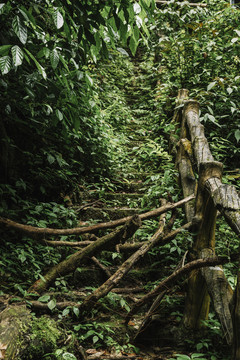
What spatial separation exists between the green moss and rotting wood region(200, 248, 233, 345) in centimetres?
108

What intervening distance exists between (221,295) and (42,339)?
1.19m

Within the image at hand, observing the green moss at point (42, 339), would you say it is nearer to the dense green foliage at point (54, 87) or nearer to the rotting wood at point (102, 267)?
the rotting wood at point (102, 267)

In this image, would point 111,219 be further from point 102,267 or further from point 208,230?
point 208,230

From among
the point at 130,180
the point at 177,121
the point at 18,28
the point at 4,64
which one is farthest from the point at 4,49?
the point at 177,121

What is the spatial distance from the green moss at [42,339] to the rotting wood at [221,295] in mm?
1076

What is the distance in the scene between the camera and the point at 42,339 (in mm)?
1767

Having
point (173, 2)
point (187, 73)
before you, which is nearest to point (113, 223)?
point (187, 73)

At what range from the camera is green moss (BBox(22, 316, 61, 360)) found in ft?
5.58

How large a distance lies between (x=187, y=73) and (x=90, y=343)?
5.39 meters

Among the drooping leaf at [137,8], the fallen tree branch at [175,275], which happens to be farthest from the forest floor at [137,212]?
the drooping leaf at [137,8]

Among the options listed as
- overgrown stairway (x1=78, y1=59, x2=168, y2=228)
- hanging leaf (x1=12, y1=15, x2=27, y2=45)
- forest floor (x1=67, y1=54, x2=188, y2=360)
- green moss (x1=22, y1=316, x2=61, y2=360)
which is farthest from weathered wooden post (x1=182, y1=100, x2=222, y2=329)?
hanging leaf (x1=12, y1=15, x2=27, y2=45)

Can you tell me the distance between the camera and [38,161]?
3570 mm

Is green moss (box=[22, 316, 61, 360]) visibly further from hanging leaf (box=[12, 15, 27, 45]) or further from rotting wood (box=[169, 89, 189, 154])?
rotting wood (box=[169, 89, 189, 154])

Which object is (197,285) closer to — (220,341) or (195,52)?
(220,341)
